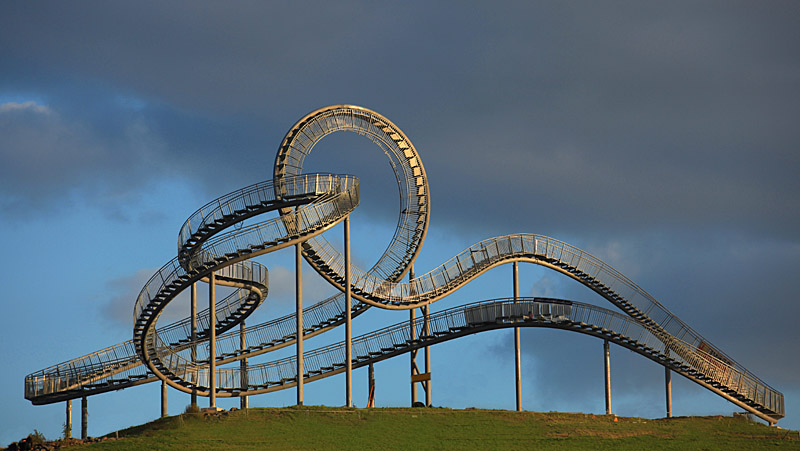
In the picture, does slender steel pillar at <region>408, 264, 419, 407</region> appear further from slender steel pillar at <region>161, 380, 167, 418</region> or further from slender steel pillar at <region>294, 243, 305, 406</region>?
slender steel pillar at <region>161, 380, 167, 418</region>

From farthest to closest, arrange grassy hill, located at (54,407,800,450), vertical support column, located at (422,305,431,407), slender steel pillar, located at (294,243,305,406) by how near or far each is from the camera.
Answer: vertical support column, located at (422,305,431,407)
slender steel pillar, located at (294,243,305,406)
grassy hill, located at (54,407,800,450)

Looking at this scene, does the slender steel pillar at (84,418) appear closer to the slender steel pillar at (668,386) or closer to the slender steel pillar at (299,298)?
the slender steel pillar at (299,298)

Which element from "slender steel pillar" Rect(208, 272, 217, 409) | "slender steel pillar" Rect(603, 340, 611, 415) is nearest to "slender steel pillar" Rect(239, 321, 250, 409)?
"slender steel pillar" Rect(208, 272, 217, 409)

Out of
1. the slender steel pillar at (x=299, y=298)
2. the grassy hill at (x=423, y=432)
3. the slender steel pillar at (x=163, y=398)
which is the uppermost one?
the slender steel pillar at (x=299, y=298)

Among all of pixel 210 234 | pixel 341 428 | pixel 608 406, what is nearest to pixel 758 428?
pixel 608 406

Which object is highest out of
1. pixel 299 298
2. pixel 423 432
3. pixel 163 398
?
pixel 299 298

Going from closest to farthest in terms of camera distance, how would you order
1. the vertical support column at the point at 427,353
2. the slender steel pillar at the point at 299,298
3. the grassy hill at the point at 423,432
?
the grassy hill at the point at 423,432, the slender steel pillar at the point at 299,298, the vertical support column at the point at 427,353

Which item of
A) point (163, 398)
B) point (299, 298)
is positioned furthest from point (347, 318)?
point (163, 398)

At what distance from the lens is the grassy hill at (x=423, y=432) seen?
36.6 meters

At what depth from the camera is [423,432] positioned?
3903 cm

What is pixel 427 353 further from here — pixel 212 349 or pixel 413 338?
pixel 212 349

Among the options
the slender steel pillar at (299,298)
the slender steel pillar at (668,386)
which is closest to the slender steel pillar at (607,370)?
the slender steel pillar at (668,386)

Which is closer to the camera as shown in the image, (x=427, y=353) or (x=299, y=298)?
(x=299, y=298)

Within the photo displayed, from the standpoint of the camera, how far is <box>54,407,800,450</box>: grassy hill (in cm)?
3659
